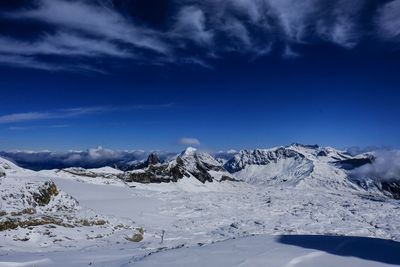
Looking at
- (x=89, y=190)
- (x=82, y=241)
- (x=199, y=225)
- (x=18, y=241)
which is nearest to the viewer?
(x=18, y=241)

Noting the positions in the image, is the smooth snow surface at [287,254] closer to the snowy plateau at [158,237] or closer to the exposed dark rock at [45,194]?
the snowy plateau at [158,237]

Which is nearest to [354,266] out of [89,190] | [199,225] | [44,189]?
[44,189]

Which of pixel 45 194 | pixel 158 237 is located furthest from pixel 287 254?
pixel 45 194

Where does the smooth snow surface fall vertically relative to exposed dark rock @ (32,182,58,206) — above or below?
below

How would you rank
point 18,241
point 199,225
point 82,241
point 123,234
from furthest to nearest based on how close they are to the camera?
point 199,225 < point 123,234 < point 82,241 < point 18,241

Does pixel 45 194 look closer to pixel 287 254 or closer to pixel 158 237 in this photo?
pixel 158 237

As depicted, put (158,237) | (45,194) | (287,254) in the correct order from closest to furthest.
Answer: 1. (287,254)
2. (45,194)
3. (158,237)

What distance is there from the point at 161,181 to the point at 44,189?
459 feet

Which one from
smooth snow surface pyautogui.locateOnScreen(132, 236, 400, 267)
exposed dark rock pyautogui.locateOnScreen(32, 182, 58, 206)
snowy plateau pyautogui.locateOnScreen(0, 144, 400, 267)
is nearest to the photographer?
smooth snow surface pyautogui.locateOnScreen(132, 236, 400, 267)

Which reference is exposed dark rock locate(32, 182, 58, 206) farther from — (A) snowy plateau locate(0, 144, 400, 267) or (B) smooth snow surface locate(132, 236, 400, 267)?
(B) smooth snow surface locate(132, 236, 400, 267)

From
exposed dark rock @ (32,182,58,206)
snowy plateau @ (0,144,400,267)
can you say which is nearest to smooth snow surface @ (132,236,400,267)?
snowy plateau @ (0,144,400,267)

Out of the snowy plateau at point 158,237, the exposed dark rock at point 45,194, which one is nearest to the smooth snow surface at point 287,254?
the snowy plateau at point 158,237

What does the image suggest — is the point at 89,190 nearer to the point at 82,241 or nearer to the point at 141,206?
the point at 141,206

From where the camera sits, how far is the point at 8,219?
36250 mm
